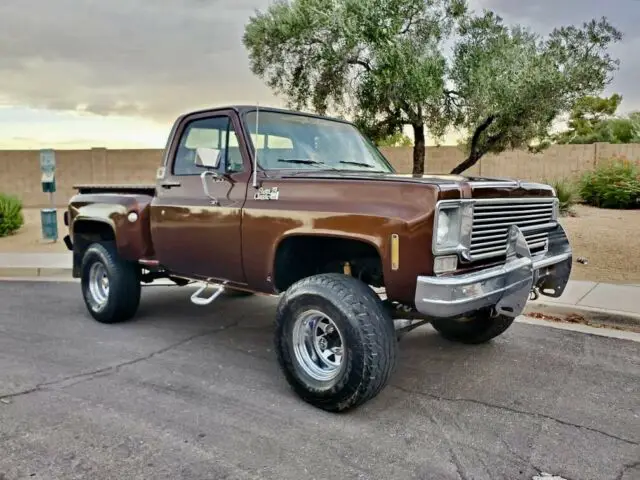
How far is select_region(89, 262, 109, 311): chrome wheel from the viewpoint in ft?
21.4

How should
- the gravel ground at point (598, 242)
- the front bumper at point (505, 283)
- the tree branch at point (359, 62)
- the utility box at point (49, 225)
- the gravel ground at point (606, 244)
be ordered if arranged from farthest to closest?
the utility box at point (49, 225) < the tree branch at point (359, 62) < the gravel ground at point (598, 242) < the gravel ground at point (606, 244) < the front bumper at point (505, 283)

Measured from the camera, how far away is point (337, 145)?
5445mm

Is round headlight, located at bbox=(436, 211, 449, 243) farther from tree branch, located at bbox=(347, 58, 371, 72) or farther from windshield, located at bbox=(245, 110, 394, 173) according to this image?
tree branch, located at bbox=(347, 58, 371, 72)

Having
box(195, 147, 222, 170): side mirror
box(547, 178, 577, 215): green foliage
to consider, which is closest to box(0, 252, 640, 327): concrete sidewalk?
box(195, 147, 222, 170): side mirror

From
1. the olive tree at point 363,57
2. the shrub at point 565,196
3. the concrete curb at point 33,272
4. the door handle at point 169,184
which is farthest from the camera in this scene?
the shrub at point 565,196

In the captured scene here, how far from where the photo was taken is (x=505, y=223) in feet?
14.1

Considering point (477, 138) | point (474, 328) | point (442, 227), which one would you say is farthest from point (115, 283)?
point (477, 138)

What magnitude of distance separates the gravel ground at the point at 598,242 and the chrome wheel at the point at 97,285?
6.00 metres

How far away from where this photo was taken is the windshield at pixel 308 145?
499 cm

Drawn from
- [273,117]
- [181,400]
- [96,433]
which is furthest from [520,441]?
[273,117]

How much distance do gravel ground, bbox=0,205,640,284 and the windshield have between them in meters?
4.52

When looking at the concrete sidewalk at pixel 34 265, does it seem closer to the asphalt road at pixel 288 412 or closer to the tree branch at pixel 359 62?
the asphalt road at pixel 288 412

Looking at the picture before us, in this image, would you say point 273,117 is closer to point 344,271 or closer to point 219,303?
point 344,271

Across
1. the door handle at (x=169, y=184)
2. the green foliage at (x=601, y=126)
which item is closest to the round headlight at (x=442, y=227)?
the door handle at (x=169, y=184)
